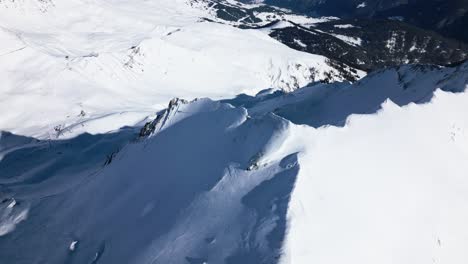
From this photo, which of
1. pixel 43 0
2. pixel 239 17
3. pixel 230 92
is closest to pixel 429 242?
pixel 230 92

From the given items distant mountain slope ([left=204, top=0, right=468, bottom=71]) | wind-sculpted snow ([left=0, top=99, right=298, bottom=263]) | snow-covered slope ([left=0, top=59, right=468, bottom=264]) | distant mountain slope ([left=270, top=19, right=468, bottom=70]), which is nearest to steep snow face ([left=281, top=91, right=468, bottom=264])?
snow-covered slope ([left=0, top=59, right=468, bottom=264])

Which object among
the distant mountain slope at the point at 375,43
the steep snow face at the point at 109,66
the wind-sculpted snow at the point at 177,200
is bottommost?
the distant mountain slope at the point at 375,43

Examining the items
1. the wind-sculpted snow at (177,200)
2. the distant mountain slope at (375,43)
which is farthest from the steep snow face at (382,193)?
the distant mountain slope at (375,43)

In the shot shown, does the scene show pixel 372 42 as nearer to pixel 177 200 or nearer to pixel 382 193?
pixel 382 193

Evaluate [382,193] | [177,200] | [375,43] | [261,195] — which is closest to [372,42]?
[375,43]

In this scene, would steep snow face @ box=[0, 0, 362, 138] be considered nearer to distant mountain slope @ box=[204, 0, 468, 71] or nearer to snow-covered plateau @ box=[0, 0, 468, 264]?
snow-covered plateau @ box=[0, 0, 468, 264]

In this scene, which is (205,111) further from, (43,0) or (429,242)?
(43,0)

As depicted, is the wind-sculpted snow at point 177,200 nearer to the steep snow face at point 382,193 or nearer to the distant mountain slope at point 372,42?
the steep snow face at point 382,193
